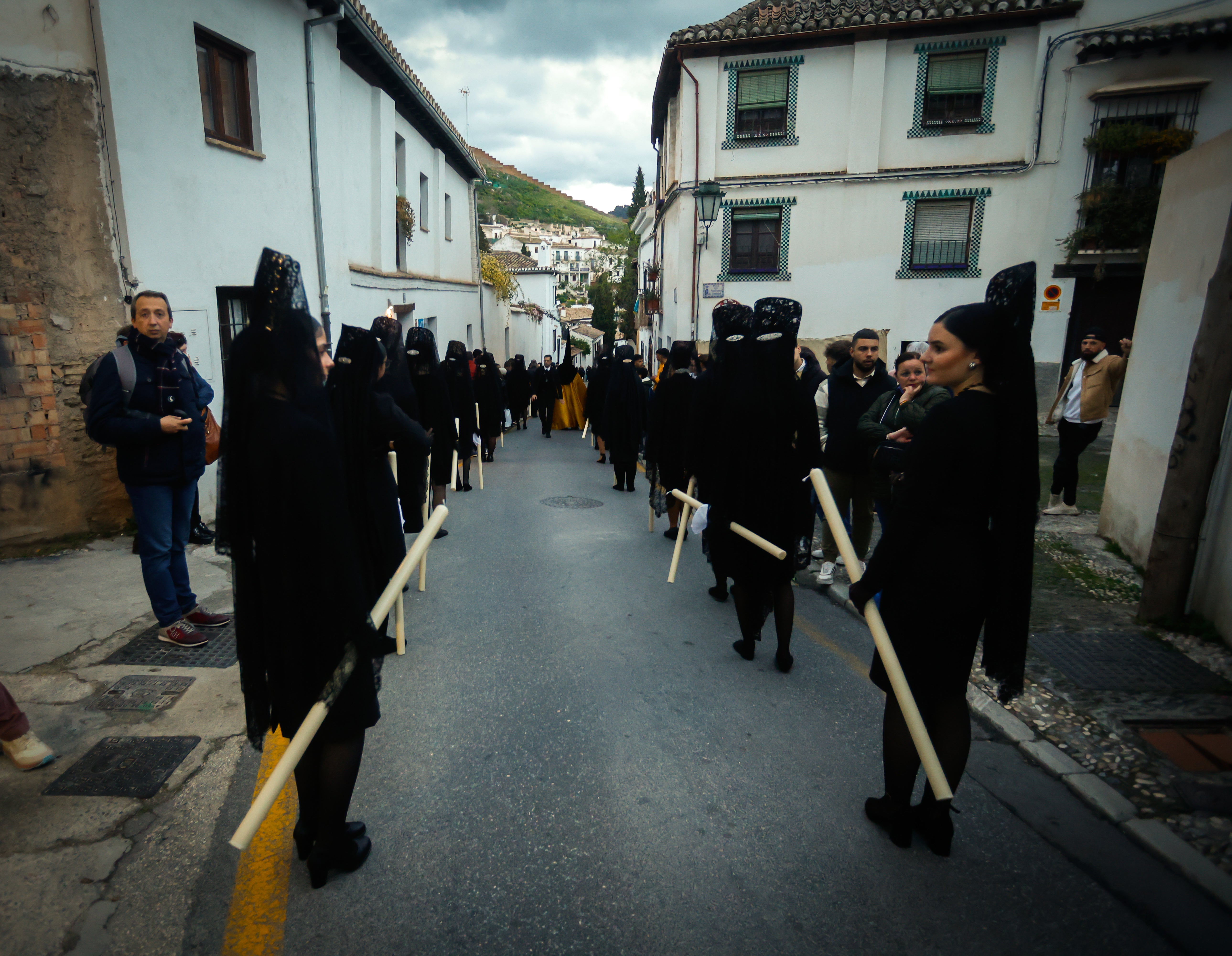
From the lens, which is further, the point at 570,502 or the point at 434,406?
the point at 570,502

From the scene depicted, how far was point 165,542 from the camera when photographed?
14.5 ft

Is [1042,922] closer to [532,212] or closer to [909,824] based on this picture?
[909,824]

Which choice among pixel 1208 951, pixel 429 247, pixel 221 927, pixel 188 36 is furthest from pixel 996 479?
pixel 429 247

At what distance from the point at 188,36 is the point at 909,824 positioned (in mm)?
9571

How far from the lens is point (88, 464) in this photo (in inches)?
257

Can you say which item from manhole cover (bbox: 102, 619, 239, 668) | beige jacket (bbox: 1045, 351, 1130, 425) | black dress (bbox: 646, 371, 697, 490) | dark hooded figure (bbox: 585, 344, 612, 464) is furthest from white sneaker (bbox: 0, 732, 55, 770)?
dark hooded figure (bbox: 585, 344, 612, 464)

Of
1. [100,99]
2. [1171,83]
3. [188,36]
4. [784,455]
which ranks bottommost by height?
[784,455]

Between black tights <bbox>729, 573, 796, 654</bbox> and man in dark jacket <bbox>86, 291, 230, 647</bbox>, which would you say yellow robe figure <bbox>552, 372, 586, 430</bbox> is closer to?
man in dark jacket <bbox>86, 291, 230, 647</bbox>

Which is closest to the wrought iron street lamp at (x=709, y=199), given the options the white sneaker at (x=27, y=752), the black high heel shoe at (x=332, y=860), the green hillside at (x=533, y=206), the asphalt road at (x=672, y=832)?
the asphalt road at (x=672, y=832)

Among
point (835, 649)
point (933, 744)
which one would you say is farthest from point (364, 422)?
point (835, 649)

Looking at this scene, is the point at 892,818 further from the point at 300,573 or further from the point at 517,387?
the point at 517,387

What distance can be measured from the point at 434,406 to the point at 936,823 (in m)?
5.76

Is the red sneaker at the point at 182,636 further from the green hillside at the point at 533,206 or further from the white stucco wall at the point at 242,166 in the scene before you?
the green hillside at the point at 533,206

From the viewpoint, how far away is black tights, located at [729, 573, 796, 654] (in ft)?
14.2
